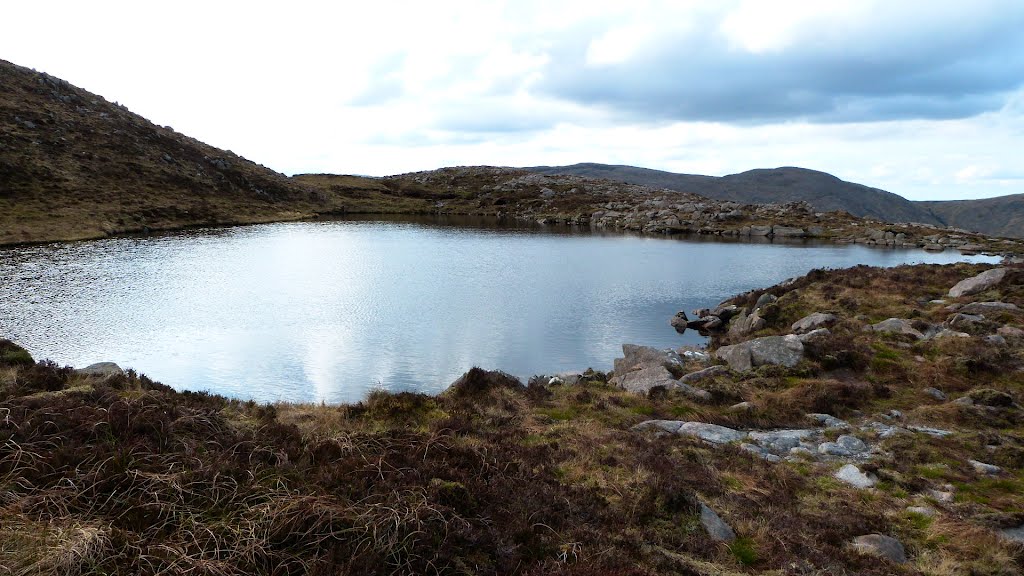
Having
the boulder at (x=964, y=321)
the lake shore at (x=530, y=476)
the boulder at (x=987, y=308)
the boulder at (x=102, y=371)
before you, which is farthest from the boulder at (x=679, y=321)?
the boulder at (x=102, y=371)

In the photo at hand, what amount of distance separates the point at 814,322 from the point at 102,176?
352ft

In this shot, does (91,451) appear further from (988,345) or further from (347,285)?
(347,285)

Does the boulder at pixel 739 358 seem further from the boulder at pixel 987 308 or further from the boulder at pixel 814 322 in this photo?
the boulder at pixel 987 308

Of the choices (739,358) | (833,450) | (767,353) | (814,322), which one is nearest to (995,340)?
(814,322)

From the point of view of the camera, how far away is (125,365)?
25406 mm

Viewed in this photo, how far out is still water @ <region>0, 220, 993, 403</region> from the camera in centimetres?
2653

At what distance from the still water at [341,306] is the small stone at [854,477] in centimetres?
1515

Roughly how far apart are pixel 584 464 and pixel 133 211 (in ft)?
307

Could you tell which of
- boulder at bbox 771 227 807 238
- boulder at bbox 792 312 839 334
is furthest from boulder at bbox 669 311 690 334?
boulder at bbox 771 227 807 238

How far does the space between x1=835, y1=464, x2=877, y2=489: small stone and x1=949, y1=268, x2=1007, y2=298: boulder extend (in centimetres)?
2668

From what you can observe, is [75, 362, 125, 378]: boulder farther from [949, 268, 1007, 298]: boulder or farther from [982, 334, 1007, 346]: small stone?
[949, 268, 1007, 298]: boulder

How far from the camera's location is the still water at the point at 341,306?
26531mm

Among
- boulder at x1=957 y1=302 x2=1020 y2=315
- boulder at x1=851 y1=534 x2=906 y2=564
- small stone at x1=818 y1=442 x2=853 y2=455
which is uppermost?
boulder at x1=957 y1=302 x2=1020 y2=315

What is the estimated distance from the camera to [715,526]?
9930 mm
